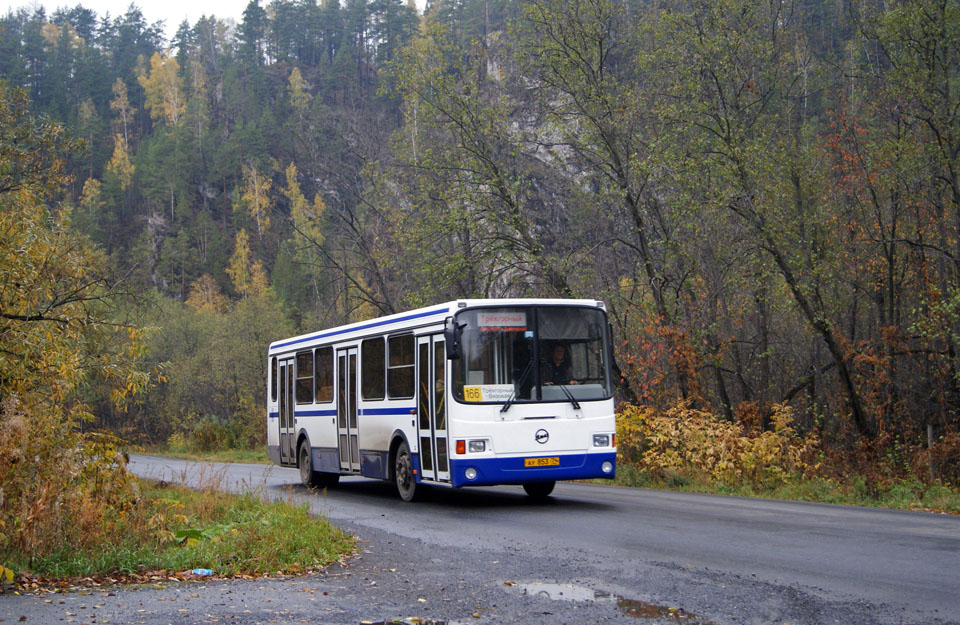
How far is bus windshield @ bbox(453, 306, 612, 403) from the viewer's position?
14.3 metres

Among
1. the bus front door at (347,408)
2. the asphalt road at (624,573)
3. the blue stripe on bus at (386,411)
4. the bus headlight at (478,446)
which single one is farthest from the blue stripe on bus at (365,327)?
the asphalt road at (624,573)

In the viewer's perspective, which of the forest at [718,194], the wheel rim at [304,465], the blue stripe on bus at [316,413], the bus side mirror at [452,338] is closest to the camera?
the bus side mirror at [452,338]

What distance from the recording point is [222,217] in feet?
347

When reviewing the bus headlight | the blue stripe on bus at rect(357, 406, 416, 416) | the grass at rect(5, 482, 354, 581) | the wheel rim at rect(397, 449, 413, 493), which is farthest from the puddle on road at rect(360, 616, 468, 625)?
the wheel rim at rect(397, 449, 413, 493)

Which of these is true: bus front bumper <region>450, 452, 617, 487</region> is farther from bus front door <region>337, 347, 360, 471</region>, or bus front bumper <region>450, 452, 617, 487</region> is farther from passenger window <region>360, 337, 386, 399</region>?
bus front door <region>337, 347, 360, 471</region>

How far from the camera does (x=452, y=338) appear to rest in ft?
46.2

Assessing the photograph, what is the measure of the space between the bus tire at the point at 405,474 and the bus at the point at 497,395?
20 millimetres

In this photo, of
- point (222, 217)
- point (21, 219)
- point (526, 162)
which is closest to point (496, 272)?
point (526, 162)

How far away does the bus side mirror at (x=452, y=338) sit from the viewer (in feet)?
45.9

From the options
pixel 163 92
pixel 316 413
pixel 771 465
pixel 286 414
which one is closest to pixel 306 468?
pixel 316 413

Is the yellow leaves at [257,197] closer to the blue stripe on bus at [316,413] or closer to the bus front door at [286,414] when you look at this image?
the bus front door at [286,414]

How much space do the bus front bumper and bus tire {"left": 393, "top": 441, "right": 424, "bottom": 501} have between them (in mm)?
1751

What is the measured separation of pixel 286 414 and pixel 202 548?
1177cm

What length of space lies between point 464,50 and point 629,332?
9.28 metres
